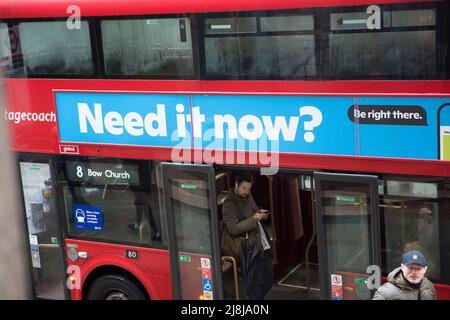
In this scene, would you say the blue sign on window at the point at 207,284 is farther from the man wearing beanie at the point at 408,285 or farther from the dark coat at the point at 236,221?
the man wearing beanie at the point at 408,285

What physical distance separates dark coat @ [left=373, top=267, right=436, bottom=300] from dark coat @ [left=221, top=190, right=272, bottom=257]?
173 cm

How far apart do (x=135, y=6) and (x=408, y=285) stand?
10.7ft

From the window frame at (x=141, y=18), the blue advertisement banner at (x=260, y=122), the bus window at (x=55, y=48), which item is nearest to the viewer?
the blue advertisement banner at (x=260, y=122)

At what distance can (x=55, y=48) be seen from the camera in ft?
21.1

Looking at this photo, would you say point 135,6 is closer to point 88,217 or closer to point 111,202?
point 111,202

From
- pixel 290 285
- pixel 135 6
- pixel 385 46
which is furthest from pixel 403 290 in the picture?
pixel 135 6

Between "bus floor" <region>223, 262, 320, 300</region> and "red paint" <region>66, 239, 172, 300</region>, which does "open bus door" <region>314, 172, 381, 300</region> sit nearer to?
"bus floor" <region>223, 262, 320, 300</region>

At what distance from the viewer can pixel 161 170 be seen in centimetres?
611

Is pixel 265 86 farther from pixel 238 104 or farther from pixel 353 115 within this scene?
pixel 353 115

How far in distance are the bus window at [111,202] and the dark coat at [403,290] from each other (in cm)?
236

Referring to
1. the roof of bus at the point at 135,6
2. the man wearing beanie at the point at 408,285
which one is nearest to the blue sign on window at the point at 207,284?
the man wearing beanie at the point at 408,285

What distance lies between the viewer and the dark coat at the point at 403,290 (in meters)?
4.67

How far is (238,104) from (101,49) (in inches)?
58.2

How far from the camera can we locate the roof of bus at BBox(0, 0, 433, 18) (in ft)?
17.1
